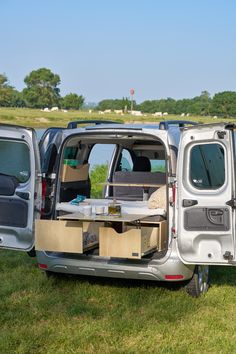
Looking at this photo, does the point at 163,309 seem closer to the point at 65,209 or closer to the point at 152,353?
the point at 152,353

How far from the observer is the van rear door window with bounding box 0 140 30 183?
5.53 m

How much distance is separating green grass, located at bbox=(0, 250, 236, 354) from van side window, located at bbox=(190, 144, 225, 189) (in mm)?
1174

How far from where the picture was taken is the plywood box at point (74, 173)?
609 cm

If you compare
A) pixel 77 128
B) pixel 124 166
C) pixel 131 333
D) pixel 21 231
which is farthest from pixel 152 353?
pixel 124 166

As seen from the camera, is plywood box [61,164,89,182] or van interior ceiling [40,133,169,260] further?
plywood box [61,164,89,182]

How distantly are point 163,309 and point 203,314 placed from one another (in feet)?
1.20

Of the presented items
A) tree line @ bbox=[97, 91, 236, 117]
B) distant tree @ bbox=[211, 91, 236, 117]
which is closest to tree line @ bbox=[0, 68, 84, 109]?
tree line @ bbox=[97, 91, 236, 117]

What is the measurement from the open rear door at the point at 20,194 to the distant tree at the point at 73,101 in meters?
88.3

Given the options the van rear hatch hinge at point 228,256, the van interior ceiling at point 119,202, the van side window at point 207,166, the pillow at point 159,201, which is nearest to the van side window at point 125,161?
the van interior ceiling at point 119,202

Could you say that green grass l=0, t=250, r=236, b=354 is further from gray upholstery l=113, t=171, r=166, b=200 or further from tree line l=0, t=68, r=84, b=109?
tree line l=0, t=68, r=84, b=109

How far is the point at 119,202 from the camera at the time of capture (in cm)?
616

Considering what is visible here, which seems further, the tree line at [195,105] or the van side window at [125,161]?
the tree line at [195,105]

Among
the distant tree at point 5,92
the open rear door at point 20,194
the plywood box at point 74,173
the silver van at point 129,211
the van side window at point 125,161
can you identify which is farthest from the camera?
the distant tree at point 5,92

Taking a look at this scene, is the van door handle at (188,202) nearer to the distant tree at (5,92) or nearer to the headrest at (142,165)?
the headrest at (142,165)
